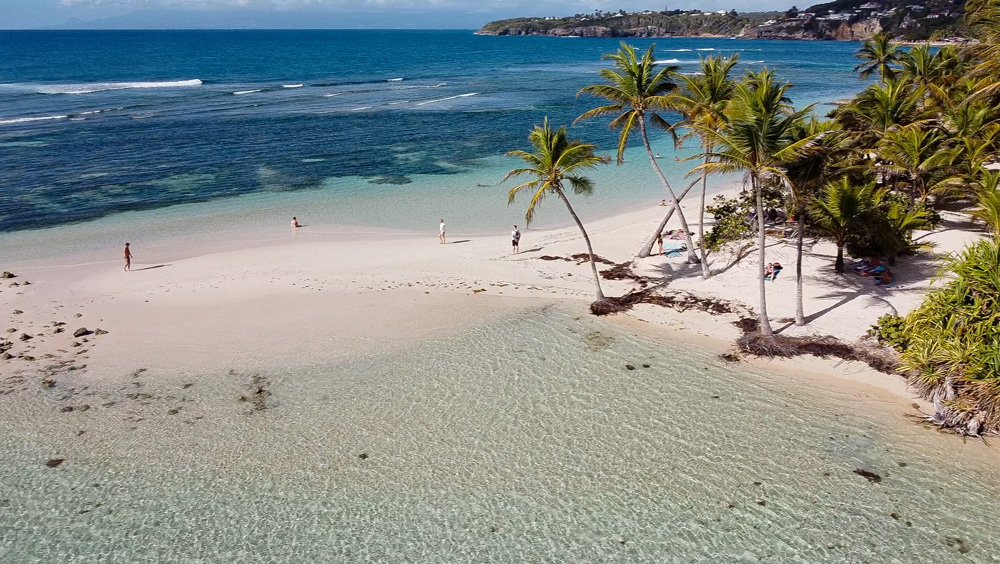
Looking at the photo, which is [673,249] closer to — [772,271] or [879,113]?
[772,271]

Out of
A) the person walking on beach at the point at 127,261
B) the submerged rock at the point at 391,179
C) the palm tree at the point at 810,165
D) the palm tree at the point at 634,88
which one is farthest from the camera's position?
the submerged rock at the point at 391,179

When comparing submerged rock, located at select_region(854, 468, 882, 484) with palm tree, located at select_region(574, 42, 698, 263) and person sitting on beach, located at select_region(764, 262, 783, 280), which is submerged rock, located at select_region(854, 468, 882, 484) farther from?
palm tree, located at select_region(574, 42, 698, 263)

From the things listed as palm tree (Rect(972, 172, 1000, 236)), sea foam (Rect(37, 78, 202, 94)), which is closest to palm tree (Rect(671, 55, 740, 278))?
palm tree (Rect(972, 172, 1000, 236))

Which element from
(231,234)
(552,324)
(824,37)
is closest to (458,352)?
(552,324)

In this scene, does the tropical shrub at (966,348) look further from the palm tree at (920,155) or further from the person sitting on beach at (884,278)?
the palm tree at (920,155)

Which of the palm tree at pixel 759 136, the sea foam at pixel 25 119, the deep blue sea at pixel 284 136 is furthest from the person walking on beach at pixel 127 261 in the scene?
the sea foam at pixel 25 119

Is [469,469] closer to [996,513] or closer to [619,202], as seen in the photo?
[996,513]
